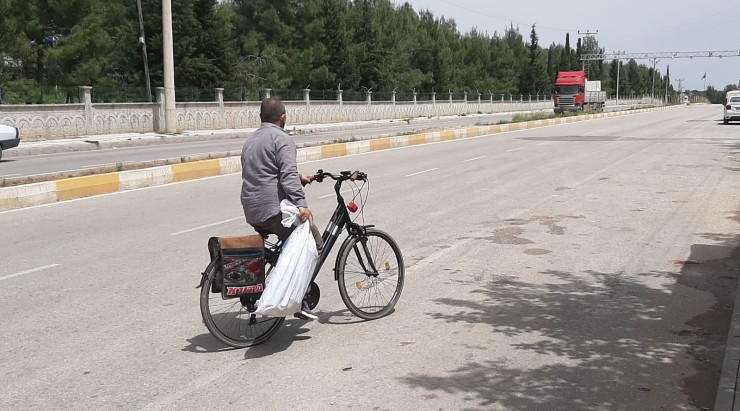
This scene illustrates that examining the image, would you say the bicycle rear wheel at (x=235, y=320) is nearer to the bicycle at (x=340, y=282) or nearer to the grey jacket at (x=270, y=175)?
the bicycle at (x=340, y=282)

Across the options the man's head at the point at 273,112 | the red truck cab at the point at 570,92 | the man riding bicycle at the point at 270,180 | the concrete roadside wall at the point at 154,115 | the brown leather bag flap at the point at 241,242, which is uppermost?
the red truck cab at the point at 570,92

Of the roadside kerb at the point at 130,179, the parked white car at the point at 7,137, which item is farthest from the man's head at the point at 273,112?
the parked white car at the point at 7,137

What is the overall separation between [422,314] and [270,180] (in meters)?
1.72

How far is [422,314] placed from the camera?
573cm

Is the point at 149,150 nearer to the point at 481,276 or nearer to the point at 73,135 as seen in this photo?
the point at 73,135

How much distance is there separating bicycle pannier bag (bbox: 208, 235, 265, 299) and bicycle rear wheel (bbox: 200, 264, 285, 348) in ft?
0.27

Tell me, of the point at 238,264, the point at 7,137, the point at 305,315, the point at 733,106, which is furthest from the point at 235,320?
the point at 733,106

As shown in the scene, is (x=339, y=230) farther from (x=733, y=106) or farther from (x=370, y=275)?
(x=733, y=106)

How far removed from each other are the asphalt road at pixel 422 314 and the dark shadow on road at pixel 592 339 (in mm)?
17

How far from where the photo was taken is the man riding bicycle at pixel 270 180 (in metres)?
4.85

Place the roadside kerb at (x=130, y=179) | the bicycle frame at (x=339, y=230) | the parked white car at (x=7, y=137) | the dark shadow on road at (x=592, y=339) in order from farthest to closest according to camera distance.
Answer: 1. the parked white car at (x=7, y=137)
2. the roadside kerb at (x=130, y=179)
3. the bicycle frame at (x=339, y=230)
4. the dark shadow on road at (x=592, y=339)

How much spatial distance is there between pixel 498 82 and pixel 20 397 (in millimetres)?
94048

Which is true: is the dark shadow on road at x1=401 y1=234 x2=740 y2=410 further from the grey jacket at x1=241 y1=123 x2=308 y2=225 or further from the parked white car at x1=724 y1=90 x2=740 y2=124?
the parked white car at x1=724 y1=90 x2=740 y2=124

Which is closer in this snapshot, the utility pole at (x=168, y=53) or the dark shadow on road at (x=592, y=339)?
the dark shadow on road at (x=592, y=339)
